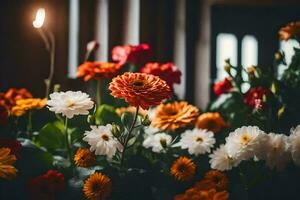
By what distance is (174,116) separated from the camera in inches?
41.3

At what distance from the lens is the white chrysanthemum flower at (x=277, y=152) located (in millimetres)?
857

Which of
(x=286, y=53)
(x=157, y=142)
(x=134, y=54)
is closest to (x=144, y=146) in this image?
(x=157, y=142)

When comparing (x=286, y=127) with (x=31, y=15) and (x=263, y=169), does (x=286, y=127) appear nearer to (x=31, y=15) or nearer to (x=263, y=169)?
(x=263, y=169)

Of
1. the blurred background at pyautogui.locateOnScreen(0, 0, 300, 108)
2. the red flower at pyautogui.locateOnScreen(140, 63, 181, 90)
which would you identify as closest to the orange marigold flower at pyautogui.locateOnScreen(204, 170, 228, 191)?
the red flower at pyautogui.locateOnScreen(140, 63, 181, 90)

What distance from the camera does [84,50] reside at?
5.32 ft

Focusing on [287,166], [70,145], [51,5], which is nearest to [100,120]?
[70,145]

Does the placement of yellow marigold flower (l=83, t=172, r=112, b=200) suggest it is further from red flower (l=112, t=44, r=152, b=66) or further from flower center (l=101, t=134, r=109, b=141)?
red flower (l=112, t=44, r=152, b=66)

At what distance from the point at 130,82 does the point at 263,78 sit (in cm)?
45

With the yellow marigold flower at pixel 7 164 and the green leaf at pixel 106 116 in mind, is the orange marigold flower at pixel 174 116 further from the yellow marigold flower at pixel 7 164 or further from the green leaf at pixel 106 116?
the yellow marigold flower at pixel 7 164

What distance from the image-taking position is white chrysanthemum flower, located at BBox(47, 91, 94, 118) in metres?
0.86

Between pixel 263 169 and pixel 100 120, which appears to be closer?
pixel 263 169

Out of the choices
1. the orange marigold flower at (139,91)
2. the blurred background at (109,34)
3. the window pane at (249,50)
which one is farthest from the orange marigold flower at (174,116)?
the window pane at (249,50)

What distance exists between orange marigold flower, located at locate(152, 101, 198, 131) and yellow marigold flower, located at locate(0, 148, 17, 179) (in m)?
0.34

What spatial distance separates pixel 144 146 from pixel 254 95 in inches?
11.1
